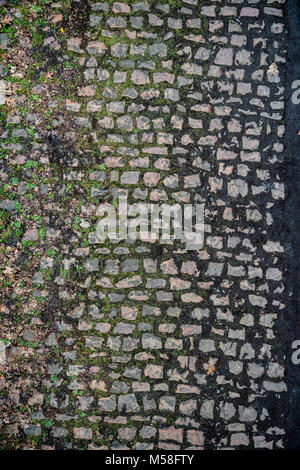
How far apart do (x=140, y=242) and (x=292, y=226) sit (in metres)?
1.56

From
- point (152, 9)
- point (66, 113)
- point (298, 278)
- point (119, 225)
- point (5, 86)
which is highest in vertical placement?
point (152, 9)

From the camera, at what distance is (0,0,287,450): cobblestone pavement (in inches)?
144

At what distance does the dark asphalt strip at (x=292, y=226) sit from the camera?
3674mm

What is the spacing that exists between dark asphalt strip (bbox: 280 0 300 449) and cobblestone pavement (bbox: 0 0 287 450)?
91mm

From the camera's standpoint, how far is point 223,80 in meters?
3.76

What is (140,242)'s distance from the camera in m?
3.71

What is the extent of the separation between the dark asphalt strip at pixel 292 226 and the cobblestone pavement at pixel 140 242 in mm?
91

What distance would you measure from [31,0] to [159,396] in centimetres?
425

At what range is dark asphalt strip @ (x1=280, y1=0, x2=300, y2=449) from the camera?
12.1 ft

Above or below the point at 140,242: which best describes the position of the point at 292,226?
above

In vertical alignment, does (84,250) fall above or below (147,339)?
above

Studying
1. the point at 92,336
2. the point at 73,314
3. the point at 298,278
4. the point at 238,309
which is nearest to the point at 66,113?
the point at 73,314

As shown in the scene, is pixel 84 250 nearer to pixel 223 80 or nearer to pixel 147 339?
pixel 147 339

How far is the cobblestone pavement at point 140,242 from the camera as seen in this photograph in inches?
144
